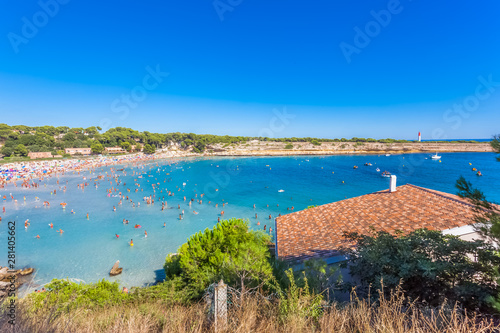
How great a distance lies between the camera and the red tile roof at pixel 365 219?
8555mm

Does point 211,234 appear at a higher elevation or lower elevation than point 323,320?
lower

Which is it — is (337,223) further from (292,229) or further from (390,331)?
(390,331)

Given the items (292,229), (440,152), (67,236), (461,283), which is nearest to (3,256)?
(67,236)

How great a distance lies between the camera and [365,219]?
410 inches

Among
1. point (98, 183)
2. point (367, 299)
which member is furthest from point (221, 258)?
point (98, 183)

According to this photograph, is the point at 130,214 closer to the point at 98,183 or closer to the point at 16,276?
the point at 16,276

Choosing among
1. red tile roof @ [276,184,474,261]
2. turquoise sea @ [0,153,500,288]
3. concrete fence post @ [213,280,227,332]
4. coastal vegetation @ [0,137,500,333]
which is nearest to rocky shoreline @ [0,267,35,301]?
turquoise sea @ [0,153,500,288]

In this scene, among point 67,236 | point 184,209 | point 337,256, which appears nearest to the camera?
point 337,256

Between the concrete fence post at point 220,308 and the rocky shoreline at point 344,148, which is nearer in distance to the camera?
the concrete fence post at point 220,308

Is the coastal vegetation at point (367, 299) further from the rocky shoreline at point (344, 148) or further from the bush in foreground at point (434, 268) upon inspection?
the rocky shoreline at point (344, 148)

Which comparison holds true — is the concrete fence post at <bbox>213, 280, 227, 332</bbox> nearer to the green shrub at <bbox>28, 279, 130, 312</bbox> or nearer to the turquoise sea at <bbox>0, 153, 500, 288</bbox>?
the green shrub at <bbox>28, 279, 130, 312</bbox>

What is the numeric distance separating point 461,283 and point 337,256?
11.7ft

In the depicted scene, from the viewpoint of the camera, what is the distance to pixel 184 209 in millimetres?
28703

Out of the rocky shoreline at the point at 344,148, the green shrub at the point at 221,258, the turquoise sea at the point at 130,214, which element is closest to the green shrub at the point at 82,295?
the green shrub at the point at 221,258
